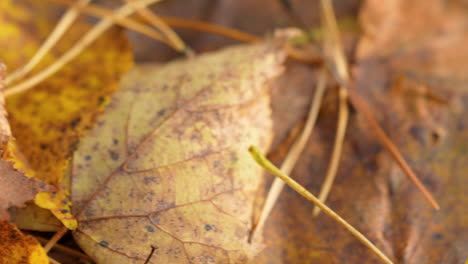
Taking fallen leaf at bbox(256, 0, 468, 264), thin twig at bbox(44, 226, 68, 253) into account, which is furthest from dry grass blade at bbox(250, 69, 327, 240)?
thin twig at bbox(44, 226, 68, 253)

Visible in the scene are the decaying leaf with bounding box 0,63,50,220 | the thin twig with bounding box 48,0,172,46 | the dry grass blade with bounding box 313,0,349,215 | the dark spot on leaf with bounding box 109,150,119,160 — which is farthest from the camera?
the thin twig with bounding box 48,0,172,46

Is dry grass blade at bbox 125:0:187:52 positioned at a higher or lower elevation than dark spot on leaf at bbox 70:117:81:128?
higher

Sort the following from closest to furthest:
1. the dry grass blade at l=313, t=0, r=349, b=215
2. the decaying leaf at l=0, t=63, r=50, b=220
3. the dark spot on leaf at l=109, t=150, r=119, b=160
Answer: the decaying leaf at l=0, t=63, r=50, b=220 → the dark spot on leaf at l=109, t=150, r=119, b=160 → the dry grass blade at l=313, t=0, r=349, b=215

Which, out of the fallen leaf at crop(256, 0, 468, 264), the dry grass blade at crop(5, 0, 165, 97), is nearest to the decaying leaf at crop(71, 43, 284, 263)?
the fallen leaf at crop(256, 0, 468, 264)

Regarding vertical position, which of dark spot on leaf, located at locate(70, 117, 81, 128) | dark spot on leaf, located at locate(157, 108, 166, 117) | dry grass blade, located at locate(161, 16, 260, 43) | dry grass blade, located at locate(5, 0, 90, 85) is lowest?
dark spot on leaf, located at locate(70, 117, 81, 128)

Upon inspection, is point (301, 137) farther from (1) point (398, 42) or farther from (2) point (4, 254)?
(2) point (4, 254)

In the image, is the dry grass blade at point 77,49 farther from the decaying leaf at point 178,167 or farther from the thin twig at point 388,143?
the thin twig at point 388,143

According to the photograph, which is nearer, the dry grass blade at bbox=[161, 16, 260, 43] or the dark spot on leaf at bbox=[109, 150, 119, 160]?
the dark spot on leaf at bbox=[109, 150, 119, 160]

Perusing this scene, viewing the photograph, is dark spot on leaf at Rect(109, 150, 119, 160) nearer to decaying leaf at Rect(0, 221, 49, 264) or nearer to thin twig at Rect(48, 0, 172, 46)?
decaying leaf at Rect(0, 221, 49, 264)
